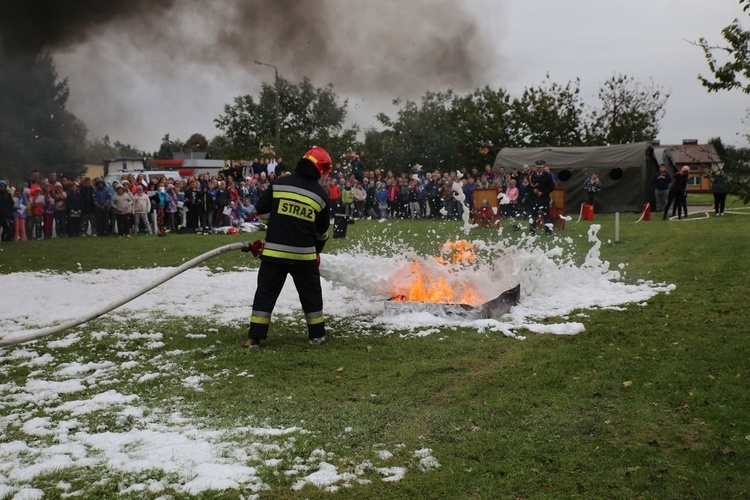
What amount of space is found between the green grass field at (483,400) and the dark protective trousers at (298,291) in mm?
314

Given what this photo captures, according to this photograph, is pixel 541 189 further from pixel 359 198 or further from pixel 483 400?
pixel 483 400

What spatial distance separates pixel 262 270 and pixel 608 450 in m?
4.31

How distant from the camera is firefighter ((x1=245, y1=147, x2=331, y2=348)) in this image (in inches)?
287

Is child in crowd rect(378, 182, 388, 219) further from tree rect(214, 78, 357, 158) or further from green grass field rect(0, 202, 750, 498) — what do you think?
green grass field rect(0, 202, 750, 498)

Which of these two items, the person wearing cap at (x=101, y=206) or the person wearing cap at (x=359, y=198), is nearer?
the person wearing cap at (x=101, y=206)

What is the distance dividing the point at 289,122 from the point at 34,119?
12.1 meters

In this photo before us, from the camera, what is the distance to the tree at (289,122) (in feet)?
68.6

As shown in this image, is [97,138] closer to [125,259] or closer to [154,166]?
[125,259]

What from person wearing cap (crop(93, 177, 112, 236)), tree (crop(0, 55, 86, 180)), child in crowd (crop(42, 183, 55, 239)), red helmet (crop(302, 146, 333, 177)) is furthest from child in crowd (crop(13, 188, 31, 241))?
red helmet (crop(302, 146, 333, 177))

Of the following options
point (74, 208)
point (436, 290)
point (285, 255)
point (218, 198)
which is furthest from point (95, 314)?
point (218, 198)

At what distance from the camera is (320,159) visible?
7.51 meters

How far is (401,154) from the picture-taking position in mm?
34312

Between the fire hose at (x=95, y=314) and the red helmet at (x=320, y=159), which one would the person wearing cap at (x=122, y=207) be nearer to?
the fire hose at (x=95, y=314)

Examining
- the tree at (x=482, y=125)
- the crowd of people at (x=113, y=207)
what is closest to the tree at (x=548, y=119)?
the tree at (x=482, y=125)
